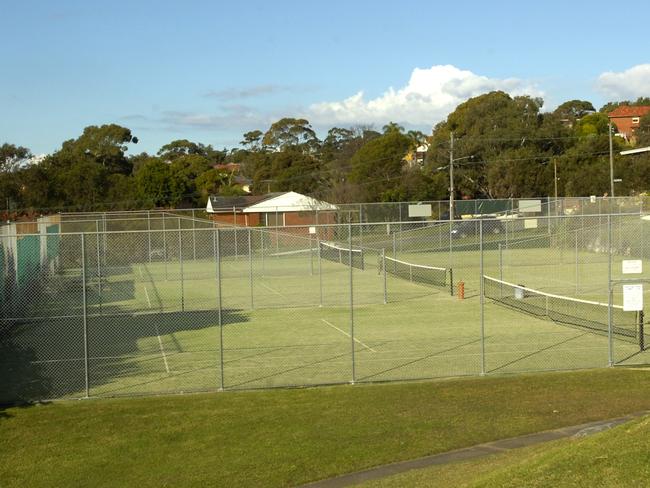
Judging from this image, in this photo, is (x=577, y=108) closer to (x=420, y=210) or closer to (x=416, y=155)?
(x=416, y=155)

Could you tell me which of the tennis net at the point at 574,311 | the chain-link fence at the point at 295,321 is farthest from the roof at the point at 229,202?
the tennis net at the point at 574,311

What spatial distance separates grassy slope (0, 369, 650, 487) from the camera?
10.3 metres

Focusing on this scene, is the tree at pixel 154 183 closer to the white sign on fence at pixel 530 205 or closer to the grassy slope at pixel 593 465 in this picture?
the white sign on fence at pixel 530 205

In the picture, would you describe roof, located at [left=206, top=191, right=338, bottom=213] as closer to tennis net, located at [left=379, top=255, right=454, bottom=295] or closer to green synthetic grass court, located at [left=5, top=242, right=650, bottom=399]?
tennis net, located at [left=379, top=255, right=454, bottom=295]

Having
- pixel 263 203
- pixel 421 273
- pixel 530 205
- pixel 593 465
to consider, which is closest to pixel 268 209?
pixel 263 203

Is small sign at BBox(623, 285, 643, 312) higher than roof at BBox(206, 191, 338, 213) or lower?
lower

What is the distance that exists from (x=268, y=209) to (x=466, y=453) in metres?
56.5

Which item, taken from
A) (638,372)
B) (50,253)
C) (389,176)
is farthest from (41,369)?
(389,176)

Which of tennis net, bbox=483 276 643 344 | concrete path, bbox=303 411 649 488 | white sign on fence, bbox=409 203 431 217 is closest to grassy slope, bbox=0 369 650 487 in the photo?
concrete path, bbox=303 411 649 488

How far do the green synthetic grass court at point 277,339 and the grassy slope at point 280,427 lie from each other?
126 cm

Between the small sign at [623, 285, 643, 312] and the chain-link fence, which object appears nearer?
the small sign at [623, 285, 643, 312]

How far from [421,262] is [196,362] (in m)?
24.5

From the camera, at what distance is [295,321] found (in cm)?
2348

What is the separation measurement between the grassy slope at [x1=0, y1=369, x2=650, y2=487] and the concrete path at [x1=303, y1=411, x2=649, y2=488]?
21 centimetres
